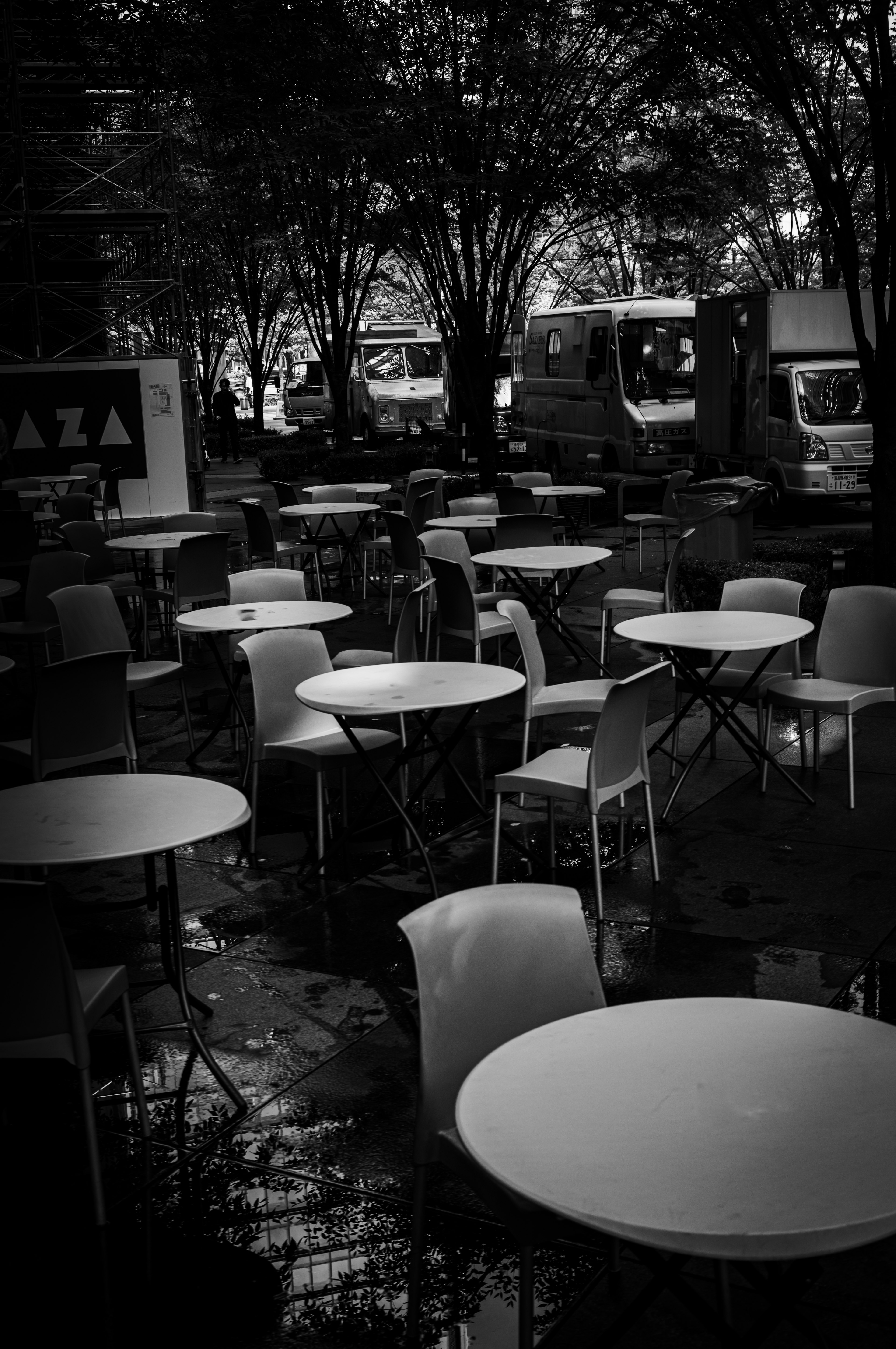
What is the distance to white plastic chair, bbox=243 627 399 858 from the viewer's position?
575 cm

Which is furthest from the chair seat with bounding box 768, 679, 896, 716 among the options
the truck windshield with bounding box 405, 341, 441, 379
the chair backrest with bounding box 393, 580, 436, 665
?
the truck windshield with bounding box 405, 341, 441, 379

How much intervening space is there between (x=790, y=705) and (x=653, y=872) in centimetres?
135

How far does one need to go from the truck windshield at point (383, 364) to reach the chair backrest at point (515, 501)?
794 inches

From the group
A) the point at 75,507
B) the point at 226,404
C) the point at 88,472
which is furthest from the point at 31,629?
the point at 226,404

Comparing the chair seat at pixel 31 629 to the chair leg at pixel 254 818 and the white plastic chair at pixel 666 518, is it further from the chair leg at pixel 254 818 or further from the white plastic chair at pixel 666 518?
the white plastic chair at pixel 666 518

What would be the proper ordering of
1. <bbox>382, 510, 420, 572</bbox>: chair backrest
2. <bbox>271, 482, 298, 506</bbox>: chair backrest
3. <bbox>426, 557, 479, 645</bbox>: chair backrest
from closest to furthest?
<bbox>426, 557, 479, 645</bbox>: chair backrest, <bbox>382, 510, 420, 572</bbox>: chair backrest, <bbox>271, 482, 298, 506</bbox>: chair backrest

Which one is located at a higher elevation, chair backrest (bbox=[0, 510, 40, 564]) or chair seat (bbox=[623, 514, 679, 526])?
chair backrest (bbox=[0, 510, 40, 564])

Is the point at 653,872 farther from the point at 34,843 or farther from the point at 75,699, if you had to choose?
the point at 34,843

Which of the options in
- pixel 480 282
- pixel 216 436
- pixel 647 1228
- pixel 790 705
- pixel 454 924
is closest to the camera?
pixel 647 1228

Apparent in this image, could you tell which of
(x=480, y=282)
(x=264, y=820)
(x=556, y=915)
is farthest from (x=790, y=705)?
(x=480, y=282)

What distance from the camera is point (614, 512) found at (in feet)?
62.7

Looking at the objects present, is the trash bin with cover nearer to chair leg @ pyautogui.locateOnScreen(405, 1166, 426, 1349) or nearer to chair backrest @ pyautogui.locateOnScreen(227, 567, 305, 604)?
chair backrest @ pyautogui.locateOnScreen(227, 567, 305, 604)

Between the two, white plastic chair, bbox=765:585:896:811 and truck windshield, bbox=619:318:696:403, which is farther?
truck windshield, bbox=619:318:696:403

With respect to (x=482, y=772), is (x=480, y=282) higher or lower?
higher
